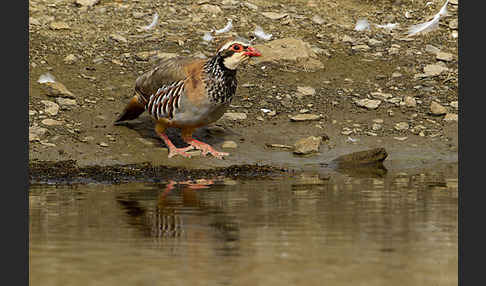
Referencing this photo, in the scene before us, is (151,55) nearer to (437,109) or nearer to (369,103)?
(369,103)

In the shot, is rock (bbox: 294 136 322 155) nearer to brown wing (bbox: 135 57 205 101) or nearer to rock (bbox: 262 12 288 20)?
brown wing (bbox: 135 57 205 101)

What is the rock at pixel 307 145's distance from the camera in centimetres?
1241

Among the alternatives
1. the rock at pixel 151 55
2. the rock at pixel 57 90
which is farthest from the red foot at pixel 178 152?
the rock at pixel 151 55

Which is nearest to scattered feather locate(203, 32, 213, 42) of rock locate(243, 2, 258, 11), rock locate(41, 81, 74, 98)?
rock locate(243, 2, 258, 11)

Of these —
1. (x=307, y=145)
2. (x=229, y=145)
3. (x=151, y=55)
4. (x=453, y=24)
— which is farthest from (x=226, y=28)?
(x=307, y=145)

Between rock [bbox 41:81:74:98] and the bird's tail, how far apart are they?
117 centimetres

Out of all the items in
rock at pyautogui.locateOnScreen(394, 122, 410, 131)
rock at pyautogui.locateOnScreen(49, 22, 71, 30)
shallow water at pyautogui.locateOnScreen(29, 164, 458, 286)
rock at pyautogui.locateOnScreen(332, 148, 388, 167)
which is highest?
rock at pyautogui.locateOnScreen(49, 22, 71, 30)

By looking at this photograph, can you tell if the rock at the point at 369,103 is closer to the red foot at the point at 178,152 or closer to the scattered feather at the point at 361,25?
the scattered feather at the point at 361,25

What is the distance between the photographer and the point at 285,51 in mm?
15742

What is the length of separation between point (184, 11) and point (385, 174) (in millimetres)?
7444

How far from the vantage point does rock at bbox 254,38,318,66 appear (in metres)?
15.6

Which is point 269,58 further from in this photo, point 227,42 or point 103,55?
point 227,42

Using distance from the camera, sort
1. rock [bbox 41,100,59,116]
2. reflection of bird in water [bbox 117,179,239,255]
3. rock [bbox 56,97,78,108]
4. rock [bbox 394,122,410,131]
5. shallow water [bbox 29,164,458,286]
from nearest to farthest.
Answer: shallow water [bbox 29,164,458,286] → reflection of bird in water [bbox 117,179,239,255] → rock [bbox 41,100,59,116] → rock [bbox 56,97,78,108] → rock [bbox 394,122,410,131]

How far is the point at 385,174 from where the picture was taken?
1127cm
